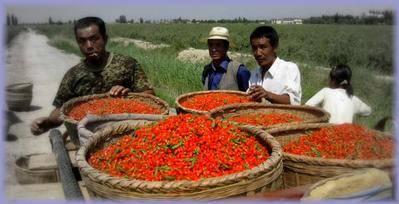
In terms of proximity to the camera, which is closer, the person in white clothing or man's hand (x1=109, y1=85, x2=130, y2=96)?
the person in white clothing

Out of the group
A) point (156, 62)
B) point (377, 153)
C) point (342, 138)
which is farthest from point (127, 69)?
point (156, 62)

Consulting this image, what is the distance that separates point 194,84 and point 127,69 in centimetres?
358

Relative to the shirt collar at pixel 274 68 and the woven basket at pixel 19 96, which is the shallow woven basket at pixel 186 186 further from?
the woven basket at pixel 19 96

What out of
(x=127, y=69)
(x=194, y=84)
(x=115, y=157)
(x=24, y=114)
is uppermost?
(x=127, y=69)

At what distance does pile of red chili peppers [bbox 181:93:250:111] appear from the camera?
2.73 meters

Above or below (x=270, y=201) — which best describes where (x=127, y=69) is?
above

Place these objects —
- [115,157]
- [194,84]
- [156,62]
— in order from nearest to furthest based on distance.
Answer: [115,157]
[194,84]
[156,62]

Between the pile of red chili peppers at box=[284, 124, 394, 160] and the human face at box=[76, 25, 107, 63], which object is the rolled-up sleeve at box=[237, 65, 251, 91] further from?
the pile of red chili peppers at box=[284, 124, 394, 160]

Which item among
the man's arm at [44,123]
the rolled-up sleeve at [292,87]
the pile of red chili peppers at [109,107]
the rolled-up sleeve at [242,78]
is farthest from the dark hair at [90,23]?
the rolled-up sleeve at [292,87]

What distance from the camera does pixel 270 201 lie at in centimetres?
132

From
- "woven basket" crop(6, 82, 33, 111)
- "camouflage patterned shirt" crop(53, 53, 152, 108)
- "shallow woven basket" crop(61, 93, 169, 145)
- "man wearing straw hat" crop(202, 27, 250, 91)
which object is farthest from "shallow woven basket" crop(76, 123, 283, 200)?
"woven basket" crop(6, 82, 33, 111)

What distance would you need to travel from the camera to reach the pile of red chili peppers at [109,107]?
2465mm

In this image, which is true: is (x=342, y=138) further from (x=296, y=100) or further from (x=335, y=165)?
(x=296, y=100)

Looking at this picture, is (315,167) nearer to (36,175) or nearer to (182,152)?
(182,152)
